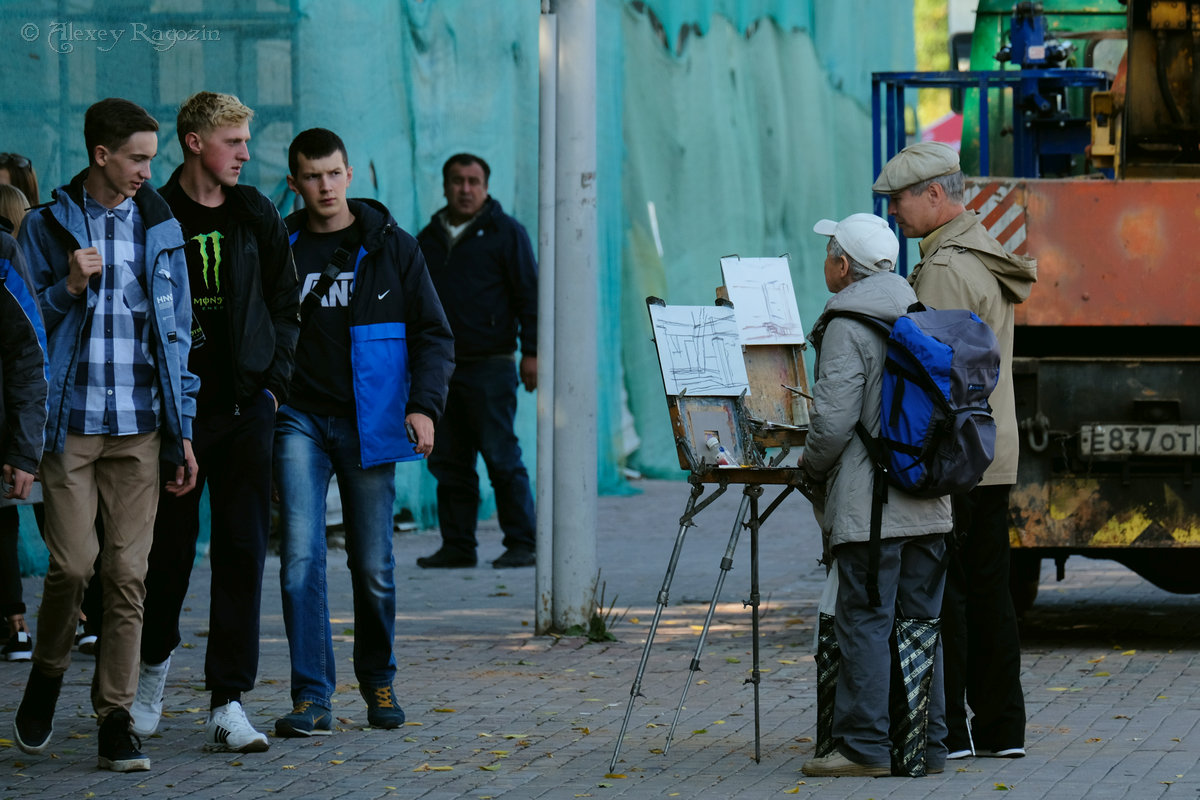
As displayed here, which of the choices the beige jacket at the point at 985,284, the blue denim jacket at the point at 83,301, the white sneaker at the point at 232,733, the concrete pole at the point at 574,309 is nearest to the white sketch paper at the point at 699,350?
the beige jacket at the point at 985,284

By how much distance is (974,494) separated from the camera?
6438 mm

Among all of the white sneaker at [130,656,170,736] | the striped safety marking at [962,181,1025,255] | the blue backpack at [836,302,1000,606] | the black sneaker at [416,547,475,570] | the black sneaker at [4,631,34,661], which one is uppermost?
the striped safety marking at [962,181,1025,255]

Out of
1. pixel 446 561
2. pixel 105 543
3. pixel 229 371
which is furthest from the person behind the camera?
pixel 446 561

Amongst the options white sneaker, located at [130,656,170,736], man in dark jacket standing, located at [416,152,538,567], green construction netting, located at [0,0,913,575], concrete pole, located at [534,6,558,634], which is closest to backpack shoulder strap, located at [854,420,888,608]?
white sneaker, located at [130,656,170,736]

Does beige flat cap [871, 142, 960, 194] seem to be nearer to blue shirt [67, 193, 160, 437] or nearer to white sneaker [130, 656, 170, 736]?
blue shirt [67, 193, 160, 437]

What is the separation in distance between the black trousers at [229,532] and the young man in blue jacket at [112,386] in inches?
8.8

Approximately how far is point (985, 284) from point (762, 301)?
756 mm

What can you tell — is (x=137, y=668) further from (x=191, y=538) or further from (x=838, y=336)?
(x=838, y=336)

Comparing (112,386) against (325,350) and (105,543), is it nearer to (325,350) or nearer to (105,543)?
(105,543)

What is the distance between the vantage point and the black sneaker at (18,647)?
8.24 m

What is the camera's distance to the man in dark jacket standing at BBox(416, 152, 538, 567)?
37.6ft

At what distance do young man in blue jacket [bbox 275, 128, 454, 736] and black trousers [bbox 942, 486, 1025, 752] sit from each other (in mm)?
1802

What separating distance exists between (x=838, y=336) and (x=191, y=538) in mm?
2282

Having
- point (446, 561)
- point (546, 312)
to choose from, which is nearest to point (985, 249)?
point (546, 312)
